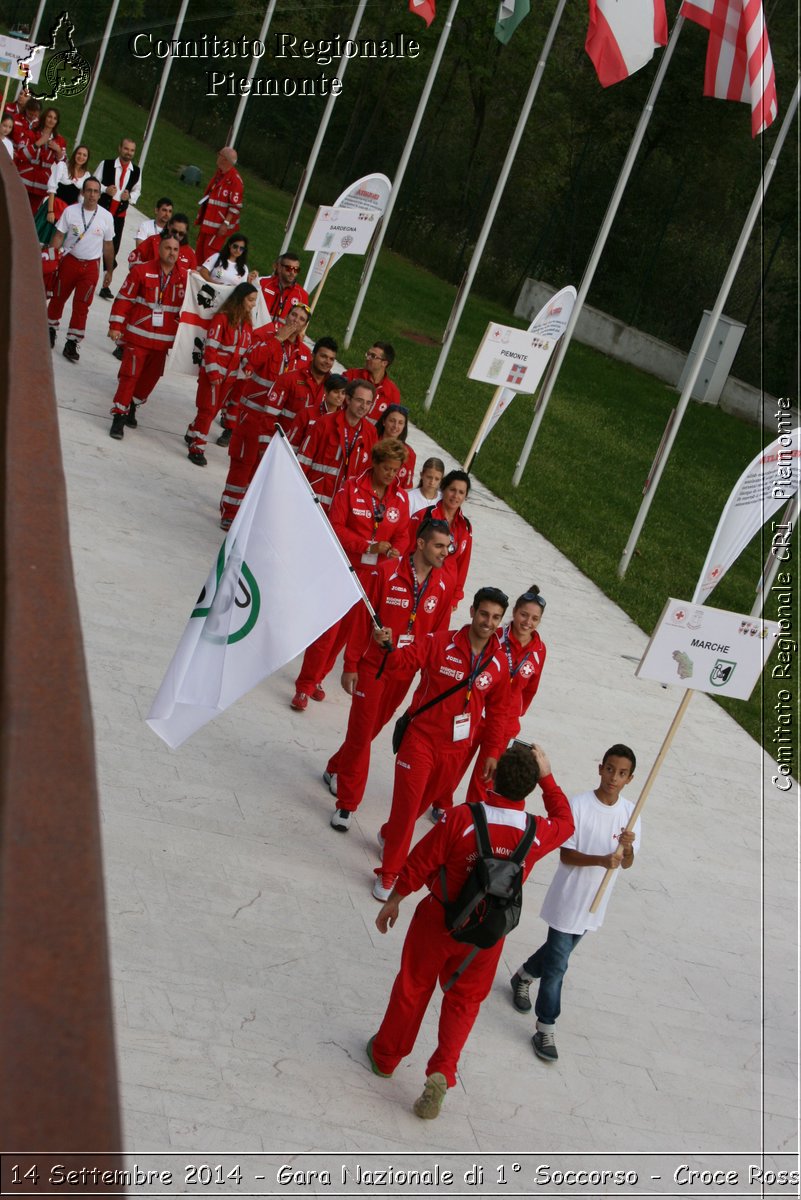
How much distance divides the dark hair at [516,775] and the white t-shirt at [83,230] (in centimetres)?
1111

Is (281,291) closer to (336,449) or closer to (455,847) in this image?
(336,449)

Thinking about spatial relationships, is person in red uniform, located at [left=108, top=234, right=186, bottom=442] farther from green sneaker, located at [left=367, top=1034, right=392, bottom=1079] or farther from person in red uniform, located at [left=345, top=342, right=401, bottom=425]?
green sneaker, located at [left=367, top=1034, right=392, bottom=1079]

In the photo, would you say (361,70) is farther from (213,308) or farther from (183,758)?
(183,758)

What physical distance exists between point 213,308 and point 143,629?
542cm

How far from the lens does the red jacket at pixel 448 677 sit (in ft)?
27.0

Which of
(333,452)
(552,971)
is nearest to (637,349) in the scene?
(333,452)

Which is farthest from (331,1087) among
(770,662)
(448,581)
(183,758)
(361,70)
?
(361,70)

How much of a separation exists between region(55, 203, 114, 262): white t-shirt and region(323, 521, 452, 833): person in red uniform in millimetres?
7958

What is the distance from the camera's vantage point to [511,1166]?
644 centimetres

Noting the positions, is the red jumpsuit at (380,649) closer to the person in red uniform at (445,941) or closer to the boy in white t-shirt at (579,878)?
the boy in white t-shirt at (579,878)

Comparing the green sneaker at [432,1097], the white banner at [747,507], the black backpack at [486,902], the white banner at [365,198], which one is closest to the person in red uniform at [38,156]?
the white banner at [365,198]

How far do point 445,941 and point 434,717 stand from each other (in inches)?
77.7

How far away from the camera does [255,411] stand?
508 inches

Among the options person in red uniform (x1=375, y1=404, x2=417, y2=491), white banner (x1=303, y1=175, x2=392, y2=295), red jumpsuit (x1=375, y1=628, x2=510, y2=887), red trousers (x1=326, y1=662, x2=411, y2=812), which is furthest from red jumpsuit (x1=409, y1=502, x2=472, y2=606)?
white banner (x1=303, y1=175, x2=392, y2=295)
